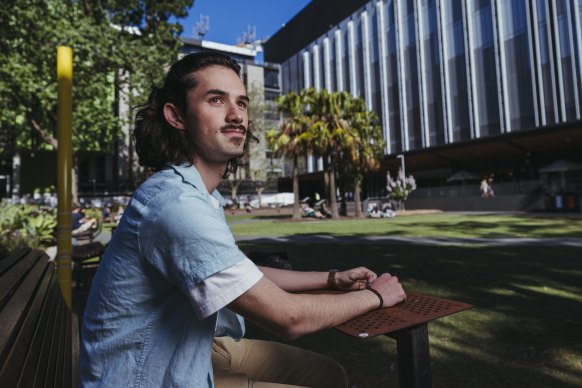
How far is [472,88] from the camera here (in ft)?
112

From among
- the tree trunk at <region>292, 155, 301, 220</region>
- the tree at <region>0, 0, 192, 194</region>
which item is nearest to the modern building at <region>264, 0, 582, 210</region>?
the tree trunk at <region>292, 155, 301, 220</region>

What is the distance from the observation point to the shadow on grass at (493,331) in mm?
3051

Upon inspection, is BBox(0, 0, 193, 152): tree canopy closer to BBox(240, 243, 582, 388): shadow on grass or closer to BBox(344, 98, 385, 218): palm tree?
BBox(240, 243, 582, 388): shadow on grass

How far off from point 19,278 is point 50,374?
72 centimetres

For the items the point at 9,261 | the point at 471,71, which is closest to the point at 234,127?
the point at 9,261

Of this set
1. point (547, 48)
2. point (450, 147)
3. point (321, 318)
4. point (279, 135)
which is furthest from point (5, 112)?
point (547, 48)

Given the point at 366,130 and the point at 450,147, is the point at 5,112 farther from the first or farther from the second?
the point at 450,147

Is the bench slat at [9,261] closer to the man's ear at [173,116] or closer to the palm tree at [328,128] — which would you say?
the man's ear at [173,116]

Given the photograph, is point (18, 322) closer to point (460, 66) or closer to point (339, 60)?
point (460, 66)

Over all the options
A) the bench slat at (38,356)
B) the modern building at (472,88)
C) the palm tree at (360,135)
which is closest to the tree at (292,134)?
the palm tree at (360,135)

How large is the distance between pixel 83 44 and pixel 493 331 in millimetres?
16217

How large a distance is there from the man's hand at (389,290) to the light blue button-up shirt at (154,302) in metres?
0.74

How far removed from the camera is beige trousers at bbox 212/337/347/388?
1741 millimetres

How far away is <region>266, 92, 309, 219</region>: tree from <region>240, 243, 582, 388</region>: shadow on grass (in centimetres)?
1845
